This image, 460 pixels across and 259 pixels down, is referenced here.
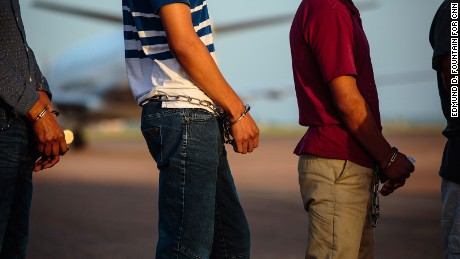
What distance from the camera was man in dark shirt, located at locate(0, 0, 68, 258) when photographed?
2.41 metres

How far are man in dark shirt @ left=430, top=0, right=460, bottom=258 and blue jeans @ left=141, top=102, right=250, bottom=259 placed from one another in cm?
95

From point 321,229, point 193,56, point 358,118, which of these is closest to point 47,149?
point 193,56

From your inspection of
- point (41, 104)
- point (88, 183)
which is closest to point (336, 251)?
point (41, 104)

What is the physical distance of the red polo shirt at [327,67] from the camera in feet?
8.17

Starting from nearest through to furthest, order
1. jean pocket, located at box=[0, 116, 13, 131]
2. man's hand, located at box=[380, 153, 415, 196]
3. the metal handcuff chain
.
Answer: the metal handcuff chain, jean pocket, located at box=[0, 116, 13, 131], man's hand, located at box=[380, 153, 415, 196]

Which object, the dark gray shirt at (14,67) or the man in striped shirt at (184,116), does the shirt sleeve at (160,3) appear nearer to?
the man in striped shirt at (184,116)

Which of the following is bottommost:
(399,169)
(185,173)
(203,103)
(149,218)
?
(149,218)

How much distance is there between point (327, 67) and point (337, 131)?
0.26m

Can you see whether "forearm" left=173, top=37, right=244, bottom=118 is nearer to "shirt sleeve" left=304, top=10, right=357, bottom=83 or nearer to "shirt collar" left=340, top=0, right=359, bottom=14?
"shirt sleeve" left=304, top=10, right=357, bottom=83

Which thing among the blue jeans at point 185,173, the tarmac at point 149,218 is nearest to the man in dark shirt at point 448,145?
the blue jeans at point 185,173

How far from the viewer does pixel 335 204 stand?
99.0 inches

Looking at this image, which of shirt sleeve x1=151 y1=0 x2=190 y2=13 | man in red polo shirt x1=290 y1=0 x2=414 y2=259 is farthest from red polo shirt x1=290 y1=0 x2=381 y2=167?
shirt sleeve x1=151 y1=0 x2=190 y2=13

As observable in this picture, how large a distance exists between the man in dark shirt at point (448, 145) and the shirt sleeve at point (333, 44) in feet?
1.29

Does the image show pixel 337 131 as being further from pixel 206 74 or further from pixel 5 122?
pixel 5 122
